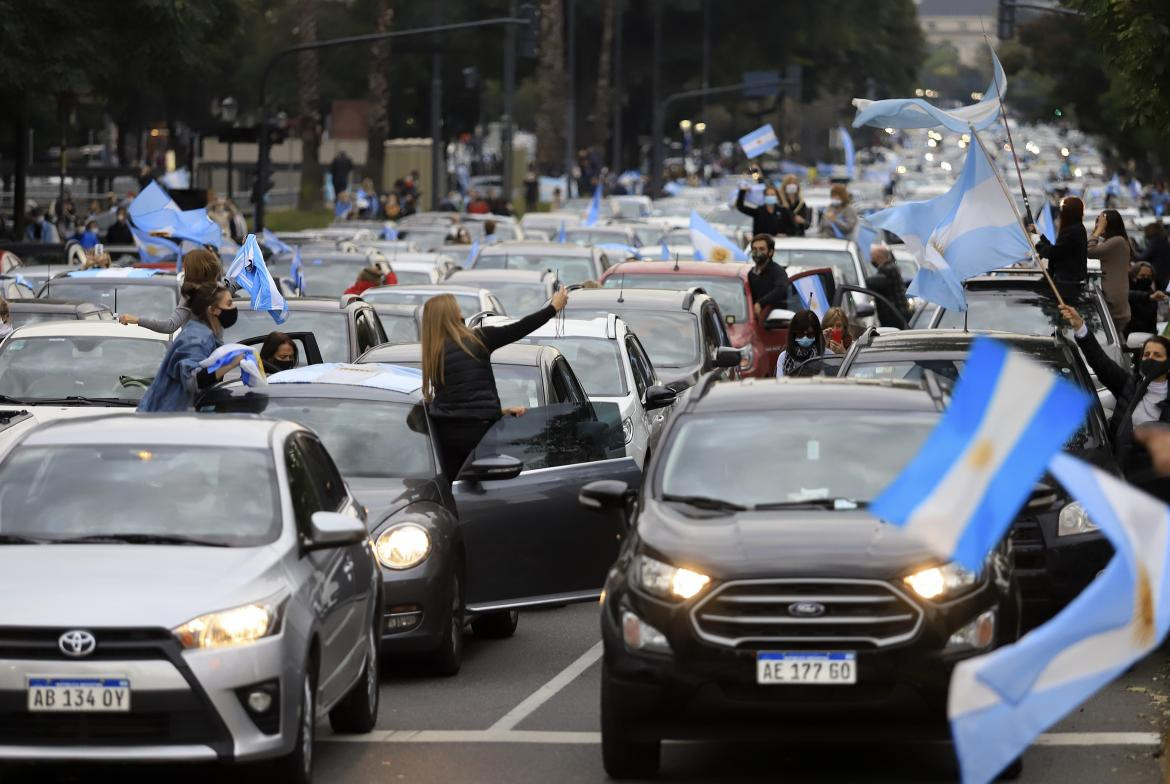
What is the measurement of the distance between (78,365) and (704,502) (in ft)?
25.3

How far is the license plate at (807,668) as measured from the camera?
28.7 ft

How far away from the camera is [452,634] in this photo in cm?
1189

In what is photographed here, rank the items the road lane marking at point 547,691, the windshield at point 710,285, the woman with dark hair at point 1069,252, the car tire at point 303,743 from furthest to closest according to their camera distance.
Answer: the windshield at point 710,285 → the woman with dark hair at point 1069,252 → the road lane marking at point 547,691 → the car tire at point 303,743

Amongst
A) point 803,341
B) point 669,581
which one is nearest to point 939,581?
point 669,581

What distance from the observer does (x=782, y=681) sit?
877cm

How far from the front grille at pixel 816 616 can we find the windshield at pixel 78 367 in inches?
310

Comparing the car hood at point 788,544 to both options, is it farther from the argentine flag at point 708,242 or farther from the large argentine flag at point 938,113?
the argentine flag at point 708,242

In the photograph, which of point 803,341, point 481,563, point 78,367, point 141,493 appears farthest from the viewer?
point 803,341

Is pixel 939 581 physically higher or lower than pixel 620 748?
higher

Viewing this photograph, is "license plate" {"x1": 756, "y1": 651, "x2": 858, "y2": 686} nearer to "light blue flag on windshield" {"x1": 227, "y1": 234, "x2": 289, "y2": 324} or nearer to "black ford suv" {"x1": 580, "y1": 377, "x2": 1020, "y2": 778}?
"black ford suv" {"x1": 580, "y1": 377, "x2": 1020, "y2": 778}

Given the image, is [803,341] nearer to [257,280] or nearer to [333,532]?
[257,280]

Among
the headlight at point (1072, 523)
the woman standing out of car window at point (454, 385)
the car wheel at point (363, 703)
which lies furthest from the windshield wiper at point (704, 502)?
the woman standing out of car window at point (454, 385)

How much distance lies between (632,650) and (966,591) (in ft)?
4.07

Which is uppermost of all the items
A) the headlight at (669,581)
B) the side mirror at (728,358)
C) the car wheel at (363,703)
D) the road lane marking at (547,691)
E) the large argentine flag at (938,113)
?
the large argentine flag at (938,113)
